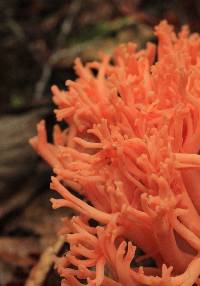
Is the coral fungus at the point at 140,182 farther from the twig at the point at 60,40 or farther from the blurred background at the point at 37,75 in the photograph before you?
the twig at the point at 60,40

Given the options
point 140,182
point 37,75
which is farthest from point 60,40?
point 140,182

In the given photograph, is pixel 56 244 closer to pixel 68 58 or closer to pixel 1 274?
pixel 1 274

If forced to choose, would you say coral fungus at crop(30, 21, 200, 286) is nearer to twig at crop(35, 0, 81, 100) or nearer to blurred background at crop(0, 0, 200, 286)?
blurred background at crop(0, 0, 200, 286)

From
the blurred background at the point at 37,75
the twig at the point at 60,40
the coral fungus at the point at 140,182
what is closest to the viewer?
the coral fungus at the point at 140,182

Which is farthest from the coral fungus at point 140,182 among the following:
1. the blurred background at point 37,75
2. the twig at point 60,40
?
the twig at point 60,40

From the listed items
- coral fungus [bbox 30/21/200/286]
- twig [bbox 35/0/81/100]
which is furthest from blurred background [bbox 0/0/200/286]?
coral fungus [bbox 30/21/200/286]

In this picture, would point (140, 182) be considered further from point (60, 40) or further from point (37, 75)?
point (60, 40)

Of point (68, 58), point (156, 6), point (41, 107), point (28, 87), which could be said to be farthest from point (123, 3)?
point (41, 107)
